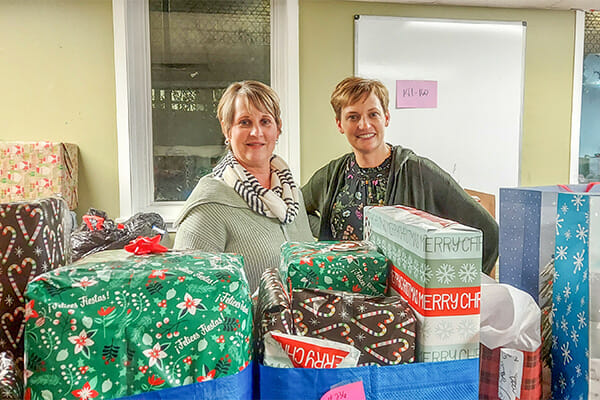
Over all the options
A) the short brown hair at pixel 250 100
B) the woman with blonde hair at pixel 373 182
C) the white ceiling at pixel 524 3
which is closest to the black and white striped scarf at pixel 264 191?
the short brown hair at pixel 250 100

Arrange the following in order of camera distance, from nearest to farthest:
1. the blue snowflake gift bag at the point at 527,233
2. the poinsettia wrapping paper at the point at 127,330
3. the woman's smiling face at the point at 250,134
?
the poinsettia wrapping paper at the point at 127,330 → the blue snowflake gift bag at the point at 527,233 → the woman's smiling face at the point at 250,134

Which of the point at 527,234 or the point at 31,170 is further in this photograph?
the point at 31,170

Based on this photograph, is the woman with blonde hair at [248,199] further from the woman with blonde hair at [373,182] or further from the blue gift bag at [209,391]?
the blue gift bag at [209,391]

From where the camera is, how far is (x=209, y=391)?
21.2 inches

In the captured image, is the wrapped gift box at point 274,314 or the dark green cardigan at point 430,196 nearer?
the wrapped gift box at point 274,314

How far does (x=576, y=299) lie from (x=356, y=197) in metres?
0.89

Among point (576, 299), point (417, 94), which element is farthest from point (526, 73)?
point (576, 299)

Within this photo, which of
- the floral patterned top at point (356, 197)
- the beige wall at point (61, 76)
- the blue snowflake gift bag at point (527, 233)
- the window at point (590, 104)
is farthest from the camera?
the window at point (590, 104)

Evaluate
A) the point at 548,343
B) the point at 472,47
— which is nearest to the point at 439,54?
the point at 472,47

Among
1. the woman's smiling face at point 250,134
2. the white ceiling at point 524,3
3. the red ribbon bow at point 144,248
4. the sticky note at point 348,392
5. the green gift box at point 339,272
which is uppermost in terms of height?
the white ceiling at point 524,3

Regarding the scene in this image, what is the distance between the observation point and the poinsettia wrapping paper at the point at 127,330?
1.69ft

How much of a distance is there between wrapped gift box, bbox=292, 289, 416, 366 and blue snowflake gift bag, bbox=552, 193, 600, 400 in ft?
0.94

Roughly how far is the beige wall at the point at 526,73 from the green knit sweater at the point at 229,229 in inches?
56.7

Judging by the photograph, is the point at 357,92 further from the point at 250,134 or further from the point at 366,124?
the point at 250,134
